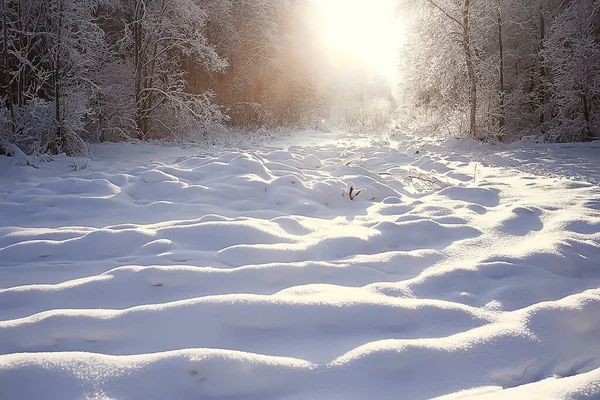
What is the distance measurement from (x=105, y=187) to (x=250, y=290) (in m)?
2.54

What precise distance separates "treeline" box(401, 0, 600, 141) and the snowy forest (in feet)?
0.13

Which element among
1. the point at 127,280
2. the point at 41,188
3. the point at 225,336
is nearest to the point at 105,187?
the point at 41,188

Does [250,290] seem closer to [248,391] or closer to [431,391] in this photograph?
[248,391]

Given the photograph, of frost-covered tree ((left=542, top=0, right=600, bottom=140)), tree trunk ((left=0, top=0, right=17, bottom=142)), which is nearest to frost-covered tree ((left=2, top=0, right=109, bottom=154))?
tree trunk ((left=0, top=0, right=17, bottom=142))

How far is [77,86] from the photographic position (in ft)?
22.8

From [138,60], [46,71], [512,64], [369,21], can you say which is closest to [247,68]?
[369,21]

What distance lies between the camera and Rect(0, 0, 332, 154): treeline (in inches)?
247

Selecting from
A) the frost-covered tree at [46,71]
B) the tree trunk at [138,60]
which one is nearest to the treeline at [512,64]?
the tree trunk at [138,60]

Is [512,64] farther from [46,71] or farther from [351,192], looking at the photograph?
[46,71]

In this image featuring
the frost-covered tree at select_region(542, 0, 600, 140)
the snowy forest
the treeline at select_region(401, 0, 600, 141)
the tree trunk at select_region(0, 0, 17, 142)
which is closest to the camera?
the tree trunk at select_region(0, 0, 17, 142)

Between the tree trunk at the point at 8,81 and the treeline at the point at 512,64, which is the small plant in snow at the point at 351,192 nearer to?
the tree trunk at the point at 8,81

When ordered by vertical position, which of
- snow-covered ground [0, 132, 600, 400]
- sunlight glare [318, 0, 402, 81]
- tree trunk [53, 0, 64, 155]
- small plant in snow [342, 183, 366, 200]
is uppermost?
sunlight glare [318, 0, 402, 81]

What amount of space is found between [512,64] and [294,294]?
47.6 feet

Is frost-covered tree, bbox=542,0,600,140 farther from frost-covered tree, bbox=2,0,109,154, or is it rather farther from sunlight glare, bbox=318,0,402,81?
frost-covered tree, bbox=2,0,109,154
